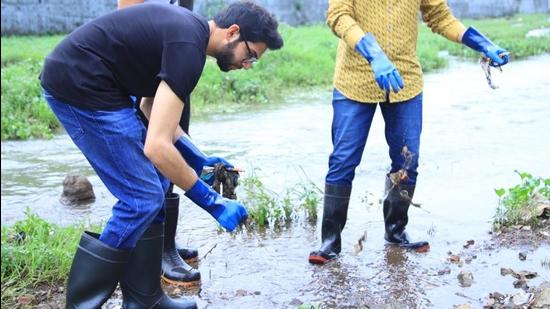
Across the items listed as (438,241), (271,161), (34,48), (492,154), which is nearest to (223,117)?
(271,161)

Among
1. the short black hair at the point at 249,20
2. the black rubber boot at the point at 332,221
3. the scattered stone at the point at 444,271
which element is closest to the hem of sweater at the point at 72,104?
the short black hair at the point at 249,20

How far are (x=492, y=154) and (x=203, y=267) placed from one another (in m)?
3.57

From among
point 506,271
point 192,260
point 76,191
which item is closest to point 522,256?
point 506,271

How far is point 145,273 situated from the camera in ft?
10.2

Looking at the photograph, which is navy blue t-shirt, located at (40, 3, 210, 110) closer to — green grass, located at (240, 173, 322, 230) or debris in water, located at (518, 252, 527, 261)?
green grass, located at (240, 173, 322, 230)

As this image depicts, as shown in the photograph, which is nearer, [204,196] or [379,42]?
[204,196]

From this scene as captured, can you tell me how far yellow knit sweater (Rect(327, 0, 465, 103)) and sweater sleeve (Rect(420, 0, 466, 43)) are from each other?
181 millimetres

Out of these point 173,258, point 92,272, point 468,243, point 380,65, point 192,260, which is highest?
point 380,65

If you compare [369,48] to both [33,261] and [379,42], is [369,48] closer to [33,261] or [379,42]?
[379,42]

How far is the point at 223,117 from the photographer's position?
880 centimetres

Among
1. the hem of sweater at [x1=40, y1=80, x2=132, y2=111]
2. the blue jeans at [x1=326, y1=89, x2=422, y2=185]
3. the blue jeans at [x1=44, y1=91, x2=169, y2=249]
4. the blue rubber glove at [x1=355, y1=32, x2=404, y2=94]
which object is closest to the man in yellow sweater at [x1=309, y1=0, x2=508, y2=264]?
the blue jeans at [x1=326, y1=89, x2=422, y2=185]

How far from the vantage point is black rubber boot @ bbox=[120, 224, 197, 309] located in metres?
3.08

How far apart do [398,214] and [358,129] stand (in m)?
0.64

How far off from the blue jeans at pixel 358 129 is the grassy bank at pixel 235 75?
4625mm
